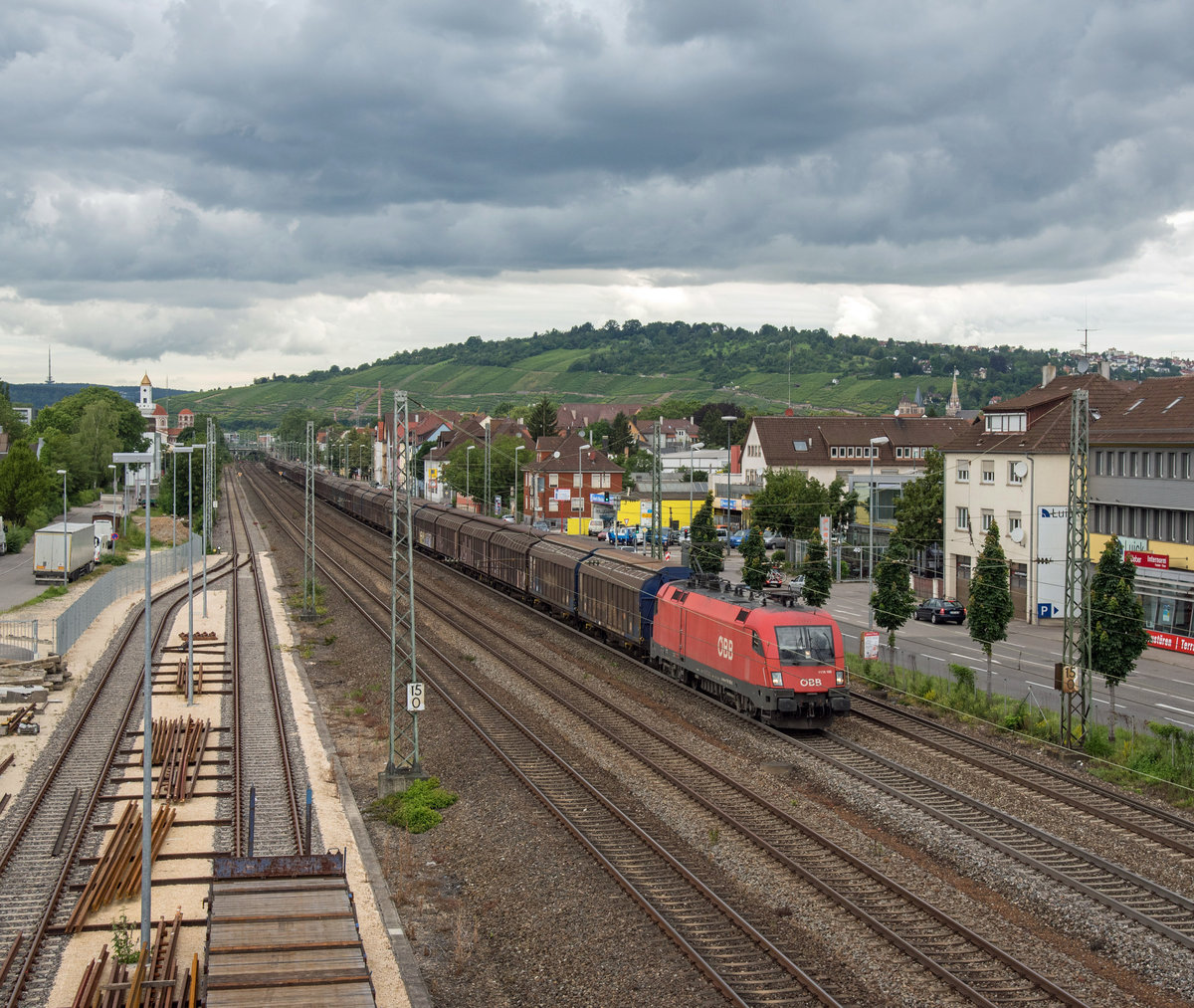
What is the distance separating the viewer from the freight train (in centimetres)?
2827

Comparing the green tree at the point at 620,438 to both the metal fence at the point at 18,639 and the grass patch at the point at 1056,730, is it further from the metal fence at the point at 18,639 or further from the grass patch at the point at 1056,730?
the grass patch at the point at 1056,730

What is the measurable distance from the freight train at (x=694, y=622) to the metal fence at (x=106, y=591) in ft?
48.6

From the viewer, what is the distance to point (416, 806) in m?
23.0

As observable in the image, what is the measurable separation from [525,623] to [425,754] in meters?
20.7

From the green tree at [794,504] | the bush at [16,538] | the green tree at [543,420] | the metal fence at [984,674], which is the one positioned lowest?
the metal fence at [984,674]

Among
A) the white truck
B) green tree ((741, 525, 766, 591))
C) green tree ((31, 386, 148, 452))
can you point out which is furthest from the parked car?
green tree ((31, 386, 148, 452))

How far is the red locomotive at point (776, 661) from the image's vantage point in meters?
28.1

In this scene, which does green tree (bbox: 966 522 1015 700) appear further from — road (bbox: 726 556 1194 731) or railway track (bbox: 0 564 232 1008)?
railway track (bbox: 0 564 232 1008)

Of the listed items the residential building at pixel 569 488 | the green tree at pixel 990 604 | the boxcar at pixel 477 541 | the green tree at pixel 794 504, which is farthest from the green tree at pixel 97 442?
the green tree at pixel 990 604

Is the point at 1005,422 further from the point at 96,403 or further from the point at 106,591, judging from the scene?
the point at 96,403

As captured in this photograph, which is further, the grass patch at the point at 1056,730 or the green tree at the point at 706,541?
the green tree at the point at 706,541

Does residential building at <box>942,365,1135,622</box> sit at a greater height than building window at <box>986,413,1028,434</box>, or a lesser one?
lesser

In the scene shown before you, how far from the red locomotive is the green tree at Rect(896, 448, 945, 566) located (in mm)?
36443

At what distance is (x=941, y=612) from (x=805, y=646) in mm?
28253
